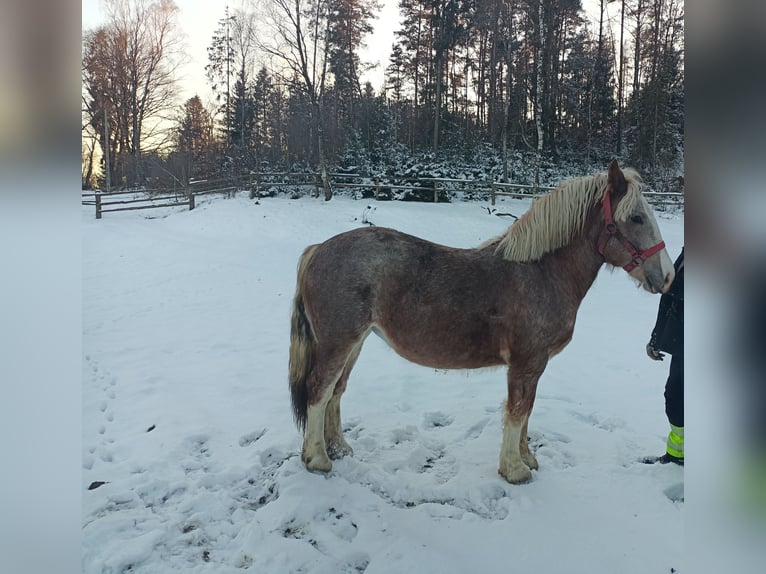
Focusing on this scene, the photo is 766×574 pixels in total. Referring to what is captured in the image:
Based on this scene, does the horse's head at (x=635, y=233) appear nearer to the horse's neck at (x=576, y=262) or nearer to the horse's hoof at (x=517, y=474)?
the horse's neck at (x=576, y=262)

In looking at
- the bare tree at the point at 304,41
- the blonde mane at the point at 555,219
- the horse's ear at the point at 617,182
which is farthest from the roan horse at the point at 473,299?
the bare tree at the point at 304,41

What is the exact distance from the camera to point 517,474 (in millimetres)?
2309

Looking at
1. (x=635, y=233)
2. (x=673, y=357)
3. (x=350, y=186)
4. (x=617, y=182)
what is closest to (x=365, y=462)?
(x=673, y=357)

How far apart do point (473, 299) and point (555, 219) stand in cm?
58

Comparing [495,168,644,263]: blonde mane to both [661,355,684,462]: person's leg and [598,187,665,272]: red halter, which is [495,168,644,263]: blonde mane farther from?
[661,355,684,462]: person's leg

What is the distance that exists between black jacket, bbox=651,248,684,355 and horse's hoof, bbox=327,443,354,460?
1.69 metres

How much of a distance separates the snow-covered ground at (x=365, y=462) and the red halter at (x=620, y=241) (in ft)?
1.30

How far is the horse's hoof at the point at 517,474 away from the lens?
2303 millimetres

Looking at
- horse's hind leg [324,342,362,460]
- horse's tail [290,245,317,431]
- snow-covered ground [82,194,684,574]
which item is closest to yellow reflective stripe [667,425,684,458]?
snow-covered ground [82,194,684,574]

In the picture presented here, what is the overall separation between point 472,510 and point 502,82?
4869mm

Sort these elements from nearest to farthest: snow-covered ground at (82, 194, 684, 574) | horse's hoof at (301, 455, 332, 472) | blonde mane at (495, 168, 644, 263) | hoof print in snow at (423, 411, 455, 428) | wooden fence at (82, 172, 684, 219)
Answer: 1. snow-covered ground at (82, 194, 684, 574)
2. blonde mane at (495, 168, 644, 263)
3. horse's hoof at (301, 455, 332, 472)
4. hoof print in snow at (423, 411, 455, 428)
5. wooden fence at (82, 172, 684, 219)

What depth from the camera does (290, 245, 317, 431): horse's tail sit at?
2.47 meters
